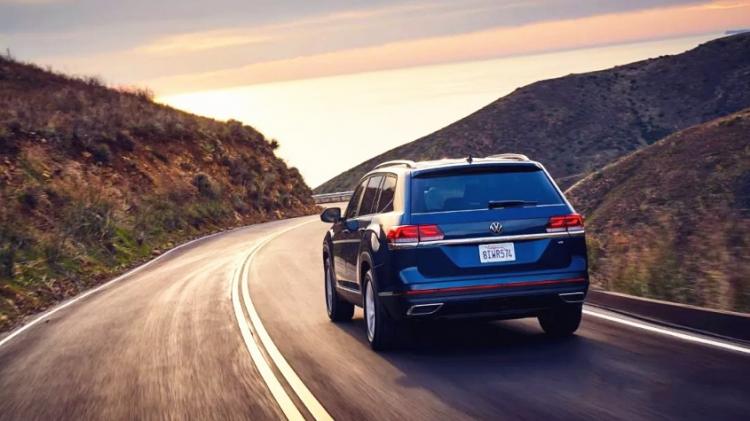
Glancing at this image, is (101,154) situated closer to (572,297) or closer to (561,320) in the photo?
(561,320)

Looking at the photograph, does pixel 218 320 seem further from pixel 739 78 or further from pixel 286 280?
pixel 739 78

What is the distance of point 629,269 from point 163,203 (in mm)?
30047

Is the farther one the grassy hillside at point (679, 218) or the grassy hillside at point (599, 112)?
the grassy hillside at point (599, 112)

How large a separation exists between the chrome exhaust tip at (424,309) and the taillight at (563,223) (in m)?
1.31

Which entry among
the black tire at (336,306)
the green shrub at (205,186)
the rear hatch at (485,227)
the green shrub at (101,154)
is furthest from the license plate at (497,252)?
the green shrub at (205,186)

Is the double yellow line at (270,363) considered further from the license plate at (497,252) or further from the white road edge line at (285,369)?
the license plate at (497,252)

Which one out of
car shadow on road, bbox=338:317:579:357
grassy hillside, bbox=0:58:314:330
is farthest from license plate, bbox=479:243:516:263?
grassy hillside, bbox=0:58:314:330

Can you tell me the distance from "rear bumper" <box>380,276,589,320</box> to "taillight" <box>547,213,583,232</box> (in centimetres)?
48

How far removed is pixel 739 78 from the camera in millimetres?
108125

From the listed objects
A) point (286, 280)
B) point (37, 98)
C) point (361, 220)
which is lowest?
point (286, 280)

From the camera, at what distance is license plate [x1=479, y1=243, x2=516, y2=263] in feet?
30.4

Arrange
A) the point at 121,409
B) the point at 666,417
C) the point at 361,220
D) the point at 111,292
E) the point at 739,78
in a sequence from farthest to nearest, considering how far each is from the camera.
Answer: the point at 739,78 < the point at 111,292 < the point at 361,220 < the point at 121,409 < the point at 666,417

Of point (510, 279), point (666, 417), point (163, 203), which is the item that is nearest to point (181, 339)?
point (510, 279)

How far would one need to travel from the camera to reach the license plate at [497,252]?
30.4ft
